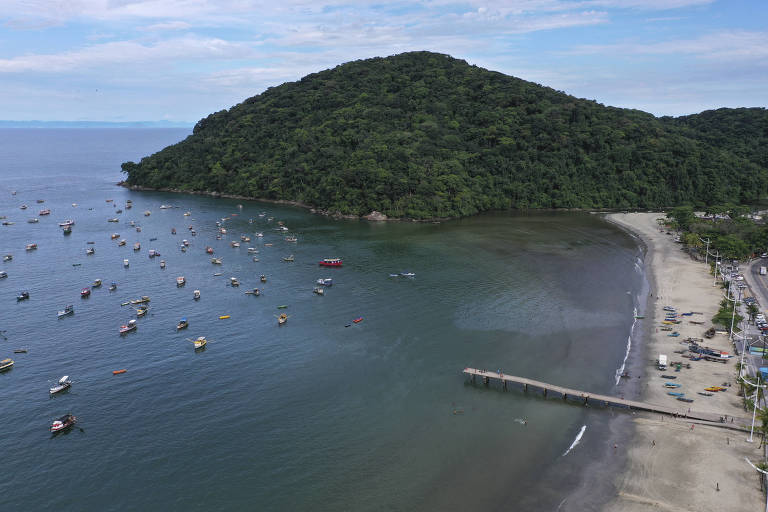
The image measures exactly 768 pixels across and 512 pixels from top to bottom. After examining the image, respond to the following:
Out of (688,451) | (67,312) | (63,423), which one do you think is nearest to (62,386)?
(63,423)

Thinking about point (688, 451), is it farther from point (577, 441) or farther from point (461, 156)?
point (461, 156)

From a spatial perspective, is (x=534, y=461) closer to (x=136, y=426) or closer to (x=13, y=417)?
(x=136, y=426)

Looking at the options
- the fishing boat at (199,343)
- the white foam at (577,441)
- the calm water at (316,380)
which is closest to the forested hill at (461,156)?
the calm water at (316,380)

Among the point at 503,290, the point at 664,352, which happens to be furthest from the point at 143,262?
the point at 664,352

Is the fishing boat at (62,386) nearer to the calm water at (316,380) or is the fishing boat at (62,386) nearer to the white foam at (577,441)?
the calm water at (316,380)

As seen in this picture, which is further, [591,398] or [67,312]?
[67,312]

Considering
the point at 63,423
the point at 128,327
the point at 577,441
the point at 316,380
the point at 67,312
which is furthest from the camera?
the point at 67,312

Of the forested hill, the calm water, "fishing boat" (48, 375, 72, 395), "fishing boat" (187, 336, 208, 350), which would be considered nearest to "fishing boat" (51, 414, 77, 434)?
the calm water
